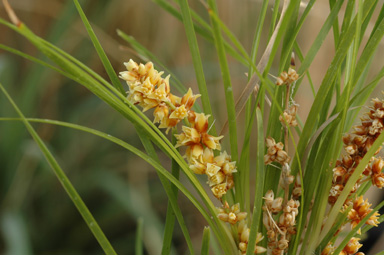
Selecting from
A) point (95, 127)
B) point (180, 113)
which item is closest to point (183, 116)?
point (180, 113)

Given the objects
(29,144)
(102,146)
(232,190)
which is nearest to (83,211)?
Answer: (232,190)

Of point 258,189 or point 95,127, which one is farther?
point 95,127

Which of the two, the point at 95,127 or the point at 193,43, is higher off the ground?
the point at 193,43

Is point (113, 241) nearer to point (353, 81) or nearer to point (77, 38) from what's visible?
point (77, 38)

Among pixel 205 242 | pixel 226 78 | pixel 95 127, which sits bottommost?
pixel 95 127

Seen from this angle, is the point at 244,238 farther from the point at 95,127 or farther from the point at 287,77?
the point at 95,127

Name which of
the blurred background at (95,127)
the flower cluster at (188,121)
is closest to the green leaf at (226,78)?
the flower cluster at (188,121)

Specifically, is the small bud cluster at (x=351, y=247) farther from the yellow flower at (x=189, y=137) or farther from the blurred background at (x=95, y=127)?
the blurred background at (x=95, y=127)
